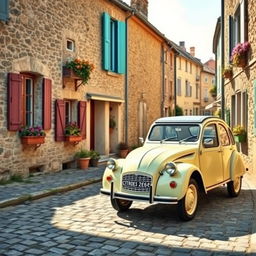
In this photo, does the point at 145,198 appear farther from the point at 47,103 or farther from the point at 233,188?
the point at 47,103

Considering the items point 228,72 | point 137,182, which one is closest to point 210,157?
point 137,182

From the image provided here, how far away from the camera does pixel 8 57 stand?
8680 millimetres

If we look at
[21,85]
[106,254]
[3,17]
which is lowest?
[106,254]

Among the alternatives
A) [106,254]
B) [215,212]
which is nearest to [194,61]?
[215,212]

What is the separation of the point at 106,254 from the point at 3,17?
6.34m

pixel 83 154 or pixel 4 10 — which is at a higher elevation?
pixel 4 10

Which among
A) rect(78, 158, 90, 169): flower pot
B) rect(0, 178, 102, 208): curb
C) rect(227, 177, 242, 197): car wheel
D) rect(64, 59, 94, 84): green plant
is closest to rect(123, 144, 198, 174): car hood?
rect(227, 177, 242, 197): car wheel

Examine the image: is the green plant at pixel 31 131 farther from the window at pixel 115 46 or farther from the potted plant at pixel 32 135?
the window at pixel 115 46

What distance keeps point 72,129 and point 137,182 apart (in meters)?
6.15

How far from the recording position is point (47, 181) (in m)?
9.01

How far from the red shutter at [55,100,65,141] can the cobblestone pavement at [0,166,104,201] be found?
3.67ft

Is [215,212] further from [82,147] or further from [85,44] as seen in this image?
[85,44]

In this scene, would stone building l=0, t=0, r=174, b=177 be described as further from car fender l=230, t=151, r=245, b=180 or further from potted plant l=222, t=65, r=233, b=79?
car fender l=230, t=151, r=245, b=180

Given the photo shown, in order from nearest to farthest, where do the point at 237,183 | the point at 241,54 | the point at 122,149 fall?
1. the point at 237,183
2. the point at 241,54
3. the point at 122,149
